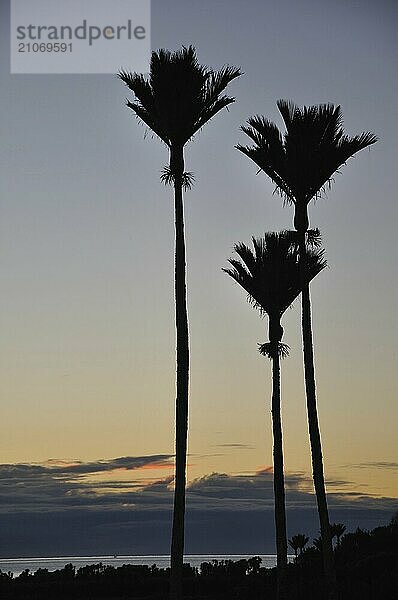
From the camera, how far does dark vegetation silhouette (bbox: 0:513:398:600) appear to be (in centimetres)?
2509

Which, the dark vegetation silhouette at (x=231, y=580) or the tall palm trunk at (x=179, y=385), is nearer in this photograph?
the tall palm trunk at (x=179, y=385)

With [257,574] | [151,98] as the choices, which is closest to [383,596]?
[257,574]

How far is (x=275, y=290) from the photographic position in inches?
952

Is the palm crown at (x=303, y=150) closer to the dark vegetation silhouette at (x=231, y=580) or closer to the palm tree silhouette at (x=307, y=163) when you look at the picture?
the palm tree silhouette at (x=307, y=163)

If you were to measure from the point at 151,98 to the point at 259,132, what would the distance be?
2982 mm

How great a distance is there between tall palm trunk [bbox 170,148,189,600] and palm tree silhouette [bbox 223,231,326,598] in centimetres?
502

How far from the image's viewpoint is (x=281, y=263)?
2398cm

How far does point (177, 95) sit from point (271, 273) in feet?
22.1

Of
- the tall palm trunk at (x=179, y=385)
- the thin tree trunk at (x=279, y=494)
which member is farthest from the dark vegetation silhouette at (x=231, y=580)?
the tall palm trunk at (x=179, y=385)

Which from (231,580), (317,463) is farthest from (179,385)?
(231,580)

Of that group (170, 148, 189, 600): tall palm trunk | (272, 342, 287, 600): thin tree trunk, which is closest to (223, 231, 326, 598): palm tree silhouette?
(272, 342, 287, 600): thin tree trunk

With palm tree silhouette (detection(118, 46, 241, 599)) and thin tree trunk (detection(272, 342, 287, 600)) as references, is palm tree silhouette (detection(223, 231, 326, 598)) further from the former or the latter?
palm tree silhouette (detection(118, 46, 241, 599))

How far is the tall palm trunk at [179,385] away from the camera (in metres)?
17.3

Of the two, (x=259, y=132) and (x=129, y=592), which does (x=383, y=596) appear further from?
(x=259, y=132)
